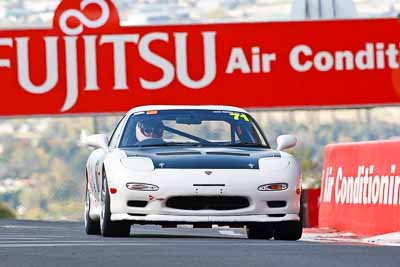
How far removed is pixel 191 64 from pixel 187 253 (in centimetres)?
2701

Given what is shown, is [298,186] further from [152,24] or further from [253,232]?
[152,24]

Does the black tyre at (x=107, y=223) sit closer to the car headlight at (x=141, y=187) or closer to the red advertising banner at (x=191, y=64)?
the car headlight at (x=141, y=187)

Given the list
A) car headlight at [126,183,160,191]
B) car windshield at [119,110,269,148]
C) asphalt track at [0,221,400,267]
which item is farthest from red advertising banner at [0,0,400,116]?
A: asphalt track at [0,221,400,267]

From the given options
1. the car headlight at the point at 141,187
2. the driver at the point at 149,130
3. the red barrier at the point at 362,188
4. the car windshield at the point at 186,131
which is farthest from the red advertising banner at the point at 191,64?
the car headlight at the point at 141,187

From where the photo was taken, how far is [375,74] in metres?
40.5

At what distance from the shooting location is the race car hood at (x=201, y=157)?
52.7 ft

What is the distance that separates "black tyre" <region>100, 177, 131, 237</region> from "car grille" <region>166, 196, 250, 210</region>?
59cm

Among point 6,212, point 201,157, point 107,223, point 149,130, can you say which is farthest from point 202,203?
point 6,212

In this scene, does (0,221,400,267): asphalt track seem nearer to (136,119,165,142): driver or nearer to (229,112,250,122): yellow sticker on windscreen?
(136,119,165,142): driver

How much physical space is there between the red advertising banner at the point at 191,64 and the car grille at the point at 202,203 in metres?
23.4

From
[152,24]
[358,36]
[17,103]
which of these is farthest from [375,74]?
[17,103]

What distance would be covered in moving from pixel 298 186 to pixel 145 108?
1959 mm

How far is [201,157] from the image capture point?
16.2 meters

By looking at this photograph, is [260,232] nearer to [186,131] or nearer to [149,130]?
[186,131]
